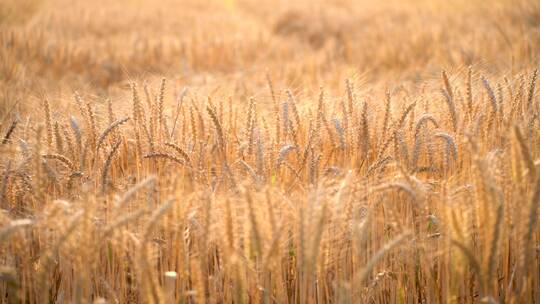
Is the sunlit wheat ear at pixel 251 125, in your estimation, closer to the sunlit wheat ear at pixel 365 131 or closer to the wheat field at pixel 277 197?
the wheat field at pixel 277 197

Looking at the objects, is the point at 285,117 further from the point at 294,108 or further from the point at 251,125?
the point at 251,125

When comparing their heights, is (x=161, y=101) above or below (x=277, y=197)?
above

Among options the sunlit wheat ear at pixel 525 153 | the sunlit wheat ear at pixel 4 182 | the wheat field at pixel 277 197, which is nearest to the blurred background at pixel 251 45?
the wheat field at pixel 277 197

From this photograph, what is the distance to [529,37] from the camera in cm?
542

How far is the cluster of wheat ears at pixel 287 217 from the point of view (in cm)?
119

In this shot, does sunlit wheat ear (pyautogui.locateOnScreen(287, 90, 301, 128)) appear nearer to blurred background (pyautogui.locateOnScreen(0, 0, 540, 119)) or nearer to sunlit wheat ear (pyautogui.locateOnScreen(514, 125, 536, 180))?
sunlit wheat ear (pyautogui.locateOnScreen(514, 125, 536, 180))

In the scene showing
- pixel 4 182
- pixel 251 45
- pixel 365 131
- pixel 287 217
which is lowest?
pixel 287 217

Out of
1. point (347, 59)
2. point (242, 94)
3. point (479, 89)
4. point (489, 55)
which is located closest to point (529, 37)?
point (489, 55)

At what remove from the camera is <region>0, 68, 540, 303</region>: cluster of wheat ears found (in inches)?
46.7

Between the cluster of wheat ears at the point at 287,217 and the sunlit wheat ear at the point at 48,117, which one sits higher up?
the sunlit wheat ear at the point at 48,117

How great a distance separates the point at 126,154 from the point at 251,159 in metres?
0.59

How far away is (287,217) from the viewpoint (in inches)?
56.1

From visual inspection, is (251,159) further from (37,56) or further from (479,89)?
(37,56)

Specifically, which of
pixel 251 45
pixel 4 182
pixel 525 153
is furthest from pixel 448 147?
pixel 251 45
